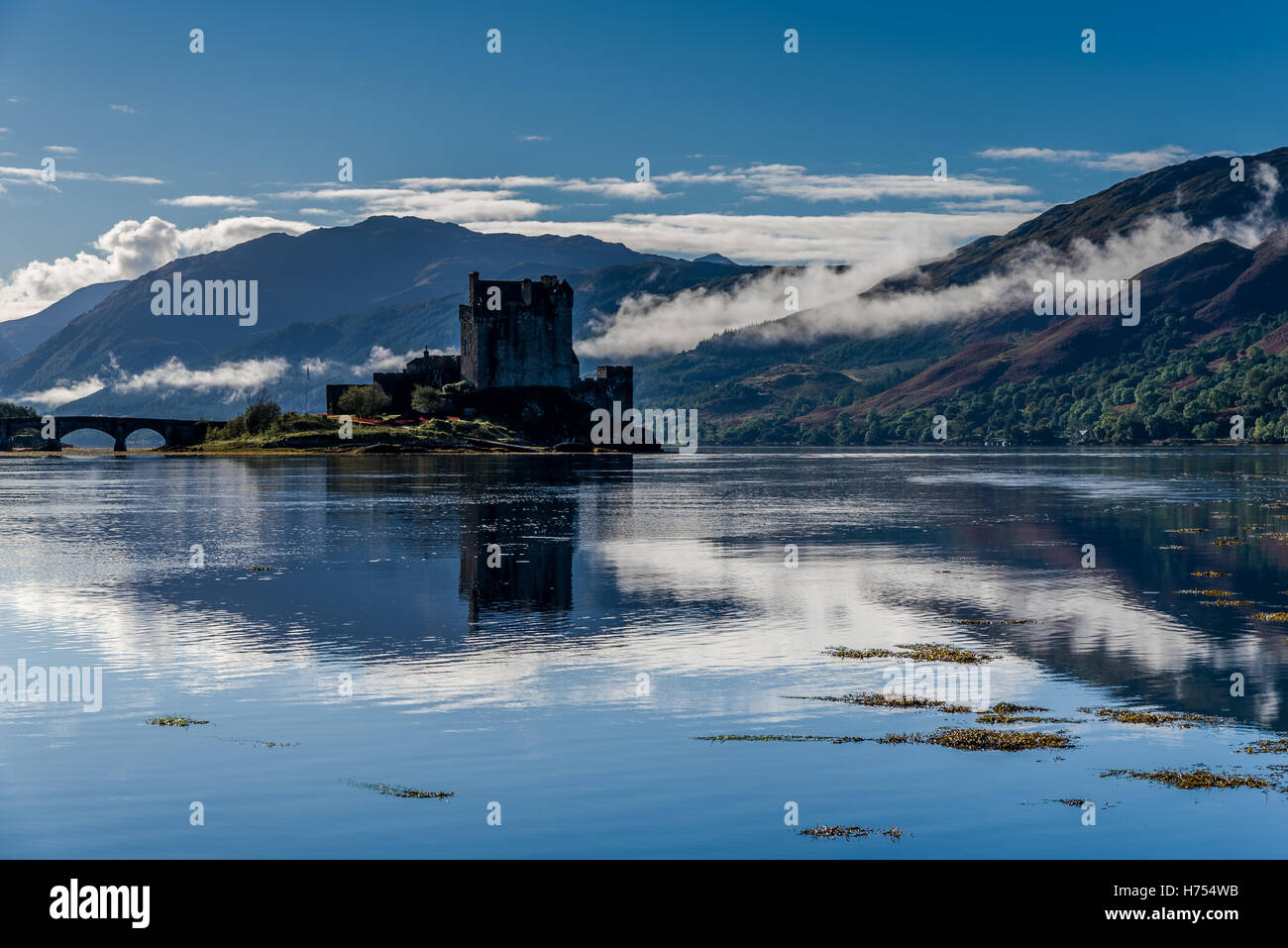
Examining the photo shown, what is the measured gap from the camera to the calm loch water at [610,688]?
16750 millimetres

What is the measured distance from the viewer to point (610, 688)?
25281mm

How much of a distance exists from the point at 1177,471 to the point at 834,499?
72.5m

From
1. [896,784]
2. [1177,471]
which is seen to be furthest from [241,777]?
[1177,471]

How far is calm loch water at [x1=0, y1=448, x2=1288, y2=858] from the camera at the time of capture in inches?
659
